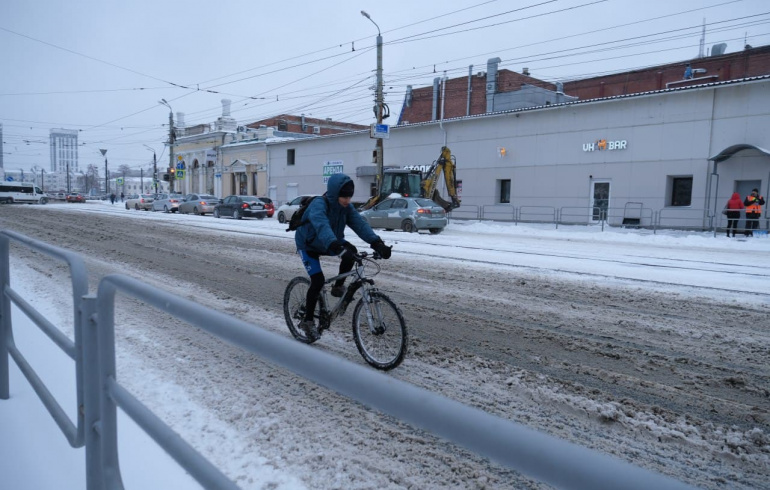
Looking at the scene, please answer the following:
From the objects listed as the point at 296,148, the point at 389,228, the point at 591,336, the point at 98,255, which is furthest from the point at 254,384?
the point at 296,148

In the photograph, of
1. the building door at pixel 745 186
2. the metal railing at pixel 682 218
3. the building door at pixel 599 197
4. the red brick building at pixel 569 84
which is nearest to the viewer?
the building door at pixel 745 186

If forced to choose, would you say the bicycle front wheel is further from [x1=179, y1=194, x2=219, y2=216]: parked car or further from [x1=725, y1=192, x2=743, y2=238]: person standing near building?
[x1=179, y1=194, x2=219, y2=216]: parked car

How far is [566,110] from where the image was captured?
28266 mm

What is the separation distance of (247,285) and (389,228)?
47.6 feet

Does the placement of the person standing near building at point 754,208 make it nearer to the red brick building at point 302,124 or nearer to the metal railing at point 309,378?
the metal railing at point 309,378

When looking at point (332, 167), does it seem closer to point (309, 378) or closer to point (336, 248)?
point (336, 248)

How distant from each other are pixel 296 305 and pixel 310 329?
0.52m

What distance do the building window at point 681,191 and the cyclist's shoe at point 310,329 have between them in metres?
23.8

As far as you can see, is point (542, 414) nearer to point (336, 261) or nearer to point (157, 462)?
point (157, 462)

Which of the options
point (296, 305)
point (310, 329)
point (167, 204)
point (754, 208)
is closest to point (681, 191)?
point (754, 208)

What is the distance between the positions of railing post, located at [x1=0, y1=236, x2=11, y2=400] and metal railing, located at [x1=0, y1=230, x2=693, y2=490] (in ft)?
3.69

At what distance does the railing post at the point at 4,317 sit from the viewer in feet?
12.9

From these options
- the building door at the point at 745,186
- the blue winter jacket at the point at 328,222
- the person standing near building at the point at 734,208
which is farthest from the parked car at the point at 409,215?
the blue winter jacket at the point at 328,222

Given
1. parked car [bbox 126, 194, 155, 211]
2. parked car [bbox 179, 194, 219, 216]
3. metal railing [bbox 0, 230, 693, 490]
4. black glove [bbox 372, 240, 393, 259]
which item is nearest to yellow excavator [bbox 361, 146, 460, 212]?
parked car [bbox 179, 194, 219, 216]
